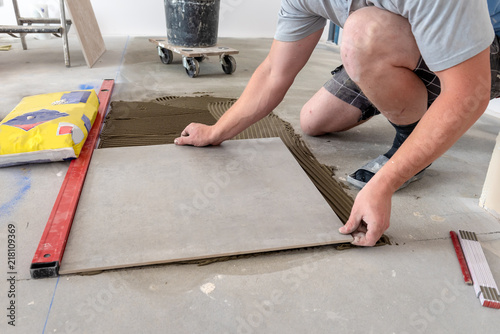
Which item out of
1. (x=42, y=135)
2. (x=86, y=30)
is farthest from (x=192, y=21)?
(x=42, y=135)

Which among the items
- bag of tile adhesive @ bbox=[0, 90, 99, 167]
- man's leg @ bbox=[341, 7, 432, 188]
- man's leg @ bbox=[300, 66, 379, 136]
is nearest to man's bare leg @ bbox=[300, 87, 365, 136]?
man's leg @ bbox=[300, 66, 379, 136]

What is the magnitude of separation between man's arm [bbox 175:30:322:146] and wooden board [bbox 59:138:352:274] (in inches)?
2.8

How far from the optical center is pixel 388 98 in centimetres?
127

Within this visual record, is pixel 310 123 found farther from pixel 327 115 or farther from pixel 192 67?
pixel 192 67

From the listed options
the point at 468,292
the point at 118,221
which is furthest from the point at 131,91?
the point at 468,292

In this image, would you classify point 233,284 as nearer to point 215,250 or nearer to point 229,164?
point 215,250

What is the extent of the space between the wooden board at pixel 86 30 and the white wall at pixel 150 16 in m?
1.44

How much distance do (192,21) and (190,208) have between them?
93.6 inches

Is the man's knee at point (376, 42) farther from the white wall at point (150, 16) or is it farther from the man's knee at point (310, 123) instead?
the white wall at point (150, 16)

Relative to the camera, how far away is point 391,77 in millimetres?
1211

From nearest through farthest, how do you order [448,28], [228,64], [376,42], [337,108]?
[448,28] < [376,42] < [337,108] < [228,64]

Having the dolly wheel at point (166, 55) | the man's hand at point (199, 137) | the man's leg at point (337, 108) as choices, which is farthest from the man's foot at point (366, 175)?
the dolly wheel at point (166, 55)

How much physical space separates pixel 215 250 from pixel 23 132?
37.7 inches

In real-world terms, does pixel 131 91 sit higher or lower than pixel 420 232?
lower
